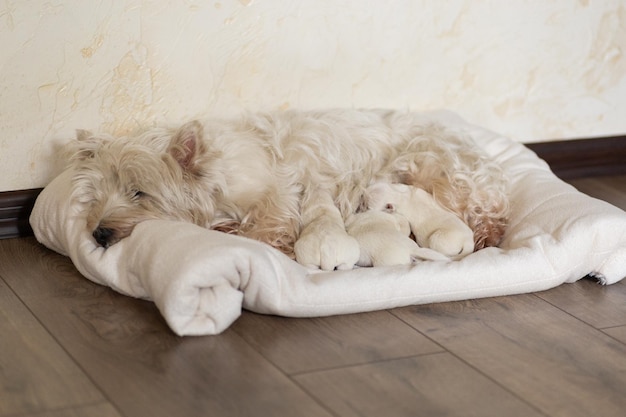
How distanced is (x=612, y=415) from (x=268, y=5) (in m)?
1.90

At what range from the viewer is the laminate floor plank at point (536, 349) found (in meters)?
2.14

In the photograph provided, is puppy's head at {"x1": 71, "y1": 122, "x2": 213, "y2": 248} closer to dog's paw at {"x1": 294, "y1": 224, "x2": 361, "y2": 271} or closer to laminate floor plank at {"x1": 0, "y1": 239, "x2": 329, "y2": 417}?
laminate floor plank at {"x1": 0, "y1": 239, "x2": 329, "y2": 417}

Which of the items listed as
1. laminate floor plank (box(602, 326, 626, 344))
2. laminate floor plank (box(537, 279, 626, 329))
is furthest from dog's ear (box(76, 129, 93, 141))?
laminate floor plank (box(602, 326, 626, 344))

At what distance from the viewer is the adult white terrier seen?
9.06 feet

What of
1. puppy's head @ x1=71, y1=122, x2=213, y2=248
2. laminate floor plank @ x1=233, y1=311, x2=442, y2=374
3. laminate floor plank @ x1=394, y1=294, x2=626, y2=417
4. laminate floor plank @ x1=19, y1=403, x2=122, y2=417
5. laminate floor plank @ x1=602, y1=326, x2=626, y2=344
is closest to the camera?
laminate floor plank @ x1=19, y1=403, x2=122, y2=417

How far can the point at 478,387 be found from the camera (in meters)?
2.16

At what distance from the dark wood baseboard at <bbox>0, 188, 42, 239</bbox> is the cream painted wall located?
0.03 meters

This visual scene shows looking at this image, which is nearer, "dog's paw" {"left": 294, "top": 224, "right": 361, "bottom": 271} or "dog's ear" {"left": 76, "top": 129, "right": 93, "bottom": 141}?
"dog's paw" {"left": 294, "top": 224, "right": 361, "bottom": 271}

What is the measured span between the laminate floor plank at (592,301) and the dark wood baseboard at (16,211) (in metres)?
1.72

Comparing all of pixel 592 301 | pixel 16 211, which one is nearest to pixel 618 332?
pixel 592 301

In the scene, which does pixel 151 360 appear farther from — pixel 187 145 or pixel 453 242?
pixel 453 242

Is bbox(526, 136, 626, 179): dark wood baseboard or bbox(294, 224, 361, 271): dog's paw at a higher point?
bbox(294, 224, 361, 271): dog's paw

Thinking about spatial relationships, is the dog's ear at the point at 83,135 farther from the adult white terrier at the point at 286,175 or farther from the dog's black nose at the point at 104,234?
the dog's black nose at the point at 104,234

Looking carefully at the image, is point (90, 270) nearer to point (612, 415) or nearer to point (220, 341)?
point (220, 341)
